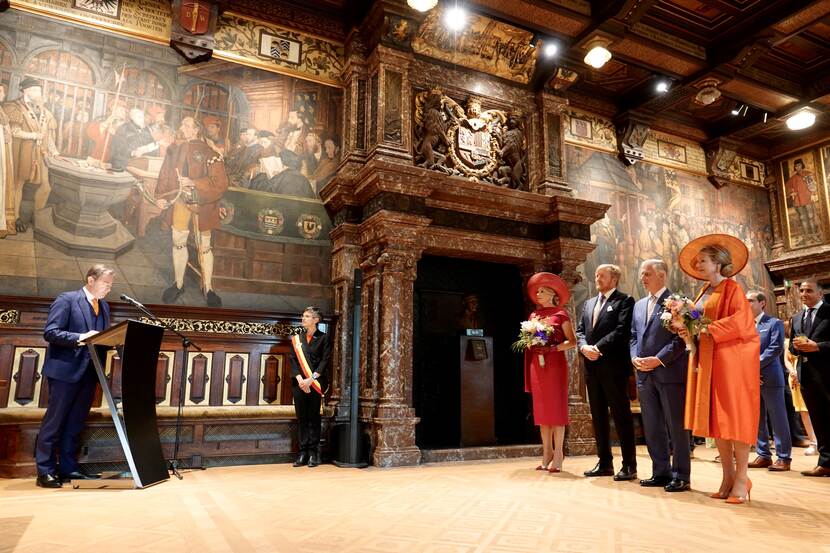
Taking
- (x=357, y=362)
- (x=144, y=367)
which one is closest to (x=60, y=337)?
(x=144, y=367)

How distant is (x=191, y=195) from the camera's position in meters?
6.18

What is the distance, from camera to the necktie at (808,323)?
211 inches

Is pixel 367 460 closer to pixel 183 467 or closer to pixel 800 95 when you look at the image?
pixel 183 467

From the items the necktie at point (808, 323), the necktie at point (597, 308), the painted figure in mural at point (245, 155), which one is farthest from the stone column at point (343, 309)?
the necktie at point (808, 323)

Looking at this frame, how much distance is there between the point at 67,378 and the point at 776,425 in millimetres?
6622

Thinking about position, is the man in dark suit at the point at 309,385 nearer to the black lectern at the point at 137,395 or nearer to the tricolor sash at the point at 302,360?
the tricolor sash at the point at 302,360

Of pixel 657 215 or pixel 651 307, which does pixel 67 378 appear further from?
pixel 657 215

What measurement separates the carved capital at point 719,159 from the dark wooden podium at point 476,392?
628 centimetres

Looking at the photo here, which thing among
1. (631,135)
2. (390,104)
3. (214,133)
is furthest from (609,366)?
(631,135)

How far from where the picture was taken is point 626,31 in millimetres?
7488

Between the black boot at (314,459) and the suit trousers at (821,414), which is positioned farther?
the black boot at (314,459)

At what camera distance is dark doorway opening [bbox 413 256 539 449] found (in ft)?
24.0

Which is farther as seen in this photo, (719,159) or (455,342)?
(719,159)

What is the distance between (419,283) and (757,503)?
4.71 metres
